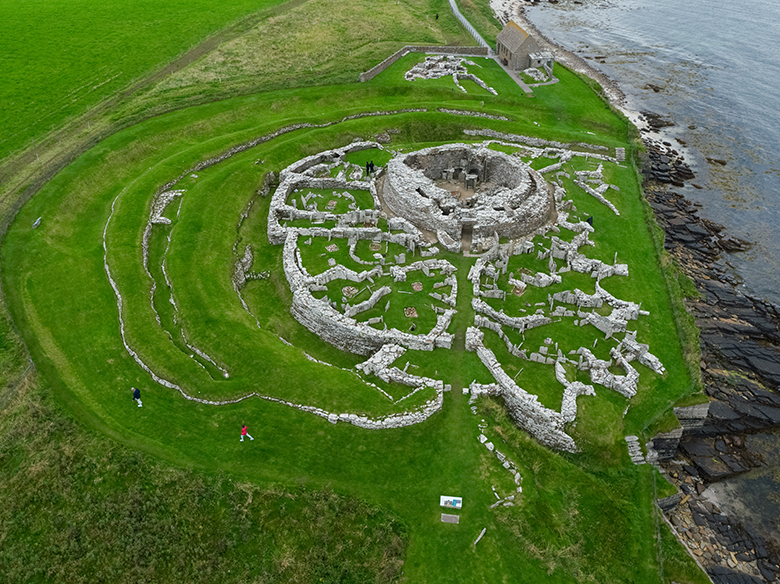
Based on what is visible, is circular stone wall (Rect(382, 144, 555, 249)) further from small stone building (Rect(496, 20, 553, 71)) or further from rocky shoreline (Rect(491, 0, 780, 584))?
small stone building (Rect(496, 20, 553, 71))

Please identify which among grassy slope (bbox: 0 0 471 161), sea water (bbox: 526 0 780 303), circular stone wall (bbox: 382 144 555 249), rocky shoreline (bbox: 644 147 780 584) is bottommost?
rocky shoreline (bbox: 644 147 780 584)

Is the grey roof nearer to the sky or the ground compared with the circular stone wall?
nearer to the sky

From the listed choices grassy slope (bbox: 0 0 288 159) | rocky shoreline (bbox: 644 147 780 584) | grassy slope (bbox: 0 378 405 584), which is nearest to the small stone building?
rocky shoreline (bbox: 644 147 780 584)

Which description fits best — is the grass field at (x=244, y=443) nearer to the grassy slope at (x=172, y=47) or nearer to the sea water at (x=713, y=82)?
the sea water at (x=713, y=82)

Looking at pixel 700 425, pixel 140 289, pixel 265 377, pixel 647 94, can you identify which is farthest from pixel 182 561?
pixel 647 94

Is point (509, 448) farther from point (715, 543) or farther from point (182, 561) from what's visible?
point (182, 561)

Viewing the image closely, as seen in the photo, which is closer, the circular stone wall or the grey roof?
the circular stone wall

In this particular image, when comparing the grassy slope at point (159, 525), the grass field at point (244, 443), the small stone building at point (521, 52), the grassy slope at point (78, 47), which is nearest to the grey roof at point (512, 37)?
the small stone building at point (521, 52)
